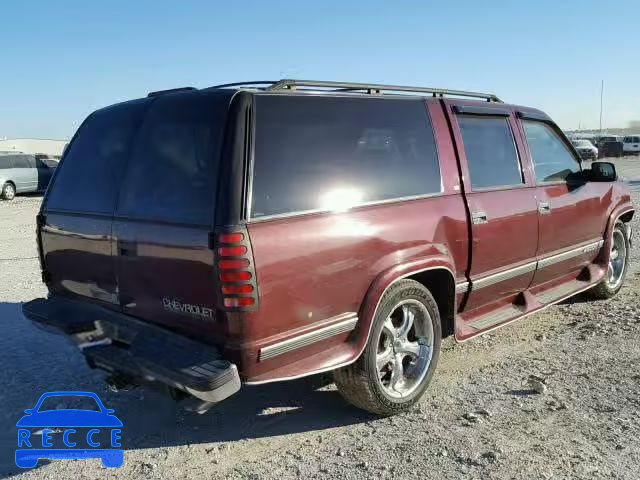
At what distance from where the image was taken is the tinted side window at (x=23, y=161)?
22.4 metres

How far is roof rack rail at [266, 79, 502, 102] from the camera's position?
3282 mm

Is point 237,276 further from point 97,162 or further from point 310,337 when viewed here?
point 97,162

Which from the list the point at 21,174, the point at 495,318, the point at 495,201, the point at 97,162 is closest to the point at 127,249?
the point at 97,162

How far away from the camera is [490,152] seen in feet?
14.8

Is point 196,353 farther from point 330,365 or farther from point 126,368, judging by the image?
point 330,365

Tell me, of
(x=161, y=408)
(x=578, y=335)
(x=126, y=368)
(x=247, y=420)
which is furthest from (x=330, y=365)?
(x=578, y=335)

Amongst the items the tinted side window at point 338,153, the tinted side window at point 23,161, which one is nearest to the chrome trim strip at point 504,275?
the tinted side window at point 338,153

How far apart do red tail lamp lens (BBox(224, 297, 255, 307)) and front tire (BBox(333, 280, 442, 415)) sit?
0.90 metres

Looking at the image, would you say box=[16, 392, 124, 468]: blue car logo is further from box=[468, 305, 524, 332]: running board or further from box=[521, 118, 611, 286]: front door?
box=[521, 118, 611, 286]: front door

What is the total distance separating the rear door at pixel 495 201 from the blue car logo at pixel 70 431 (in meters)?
2.59

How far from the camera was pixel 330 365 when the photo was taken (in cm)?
320

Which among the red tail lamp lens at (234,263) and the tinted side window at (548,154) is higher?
the tinted side window at (548,154)

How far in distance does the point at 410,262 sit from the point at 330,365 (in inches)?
33.1

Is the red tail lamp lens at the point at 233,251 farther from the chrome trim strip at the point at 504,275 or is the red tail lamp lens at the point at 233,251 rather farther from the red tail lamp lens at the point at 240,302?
the chrome trim strip at the point at 504,275
